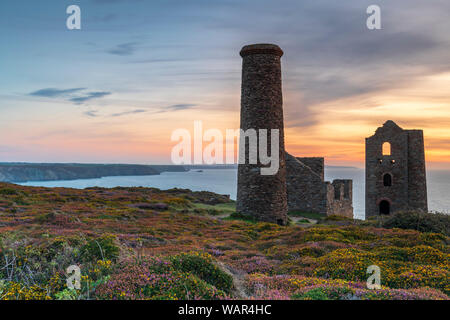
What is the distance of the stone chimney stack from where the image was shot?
23.0 metres

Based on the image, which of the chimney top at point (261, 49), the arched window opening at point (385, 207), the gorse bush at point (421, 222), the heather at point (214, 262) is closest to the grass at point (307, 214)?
the gorse bush at point (421, 222)

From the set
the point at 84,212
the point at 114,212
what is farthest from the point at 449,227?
the point at 84,212

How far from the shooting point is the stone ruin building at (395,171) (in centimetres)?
4003

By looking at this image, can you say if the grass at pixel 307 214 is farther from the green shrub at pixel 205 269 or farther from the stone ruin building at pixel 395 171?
the green shrub at pixel 205 269

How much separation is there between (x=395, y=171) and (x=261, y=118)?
83.8ft

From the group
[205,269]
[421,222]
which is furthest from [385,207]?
[205,269]

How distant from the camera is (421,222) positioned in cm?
1872

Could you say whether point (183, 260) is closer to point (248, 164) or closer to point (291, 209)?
point (248, 164)

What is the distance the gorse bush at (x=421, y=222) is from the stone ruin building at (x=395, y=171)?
71.7 ft

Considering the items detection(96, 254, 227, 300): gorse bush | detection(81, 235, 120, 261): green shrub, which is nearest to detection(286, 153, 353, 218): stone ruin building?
detection(81, 235, 120, 261): green shrub
